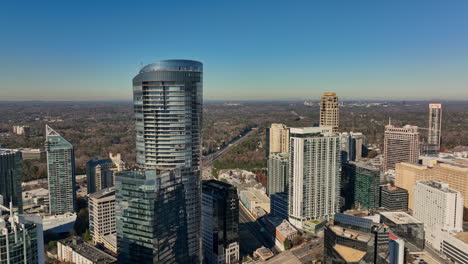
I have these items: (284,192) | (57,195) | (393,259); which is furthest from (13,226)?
(284,192)

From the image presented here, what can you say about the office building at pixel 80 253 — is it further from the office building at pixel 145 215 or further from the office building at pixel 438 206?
the office building at pixel 438 206

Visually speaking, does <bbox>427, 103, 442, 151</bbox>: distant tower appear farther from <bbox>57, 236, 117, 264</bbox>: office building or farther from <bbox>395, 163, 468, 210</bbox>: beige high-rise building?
<bbox>57, 236, 117, 264</bbox>: office building

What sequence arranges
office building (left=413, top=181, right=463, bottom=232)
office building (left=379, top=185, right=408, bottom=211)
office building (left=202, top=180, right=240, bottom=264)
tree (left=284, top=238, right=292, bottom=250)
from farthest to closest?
office building (left=379, top=185, right=408, bottom=211) → office building (left=413, top=181, right=463, bottom=232) → tree (left=284, top=238, right=292, bottom=250) → office building (left=202, top=180, right=240, bottom=264)

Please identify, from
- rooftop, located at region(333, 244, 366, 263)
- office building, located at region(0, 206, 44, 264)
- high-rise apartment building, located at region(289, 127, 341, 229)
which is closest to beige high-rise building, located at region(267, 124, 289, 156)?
high-rise apartment building, located at region(289, 127, 341, 229)

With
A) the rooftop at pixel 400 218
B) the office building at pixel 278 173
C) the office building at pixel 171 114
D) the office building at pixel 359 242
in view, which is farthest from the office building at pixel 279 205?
the office building at pixel 171 114

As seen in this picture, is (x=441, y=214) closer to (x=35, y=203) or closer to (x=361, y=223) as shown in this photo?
(x=361, y=223)

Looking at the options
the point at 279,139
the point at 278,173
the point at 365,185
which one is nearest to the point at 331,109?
the point at 279,139

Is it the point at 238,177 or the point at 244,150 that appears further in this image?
the point at 244,150
